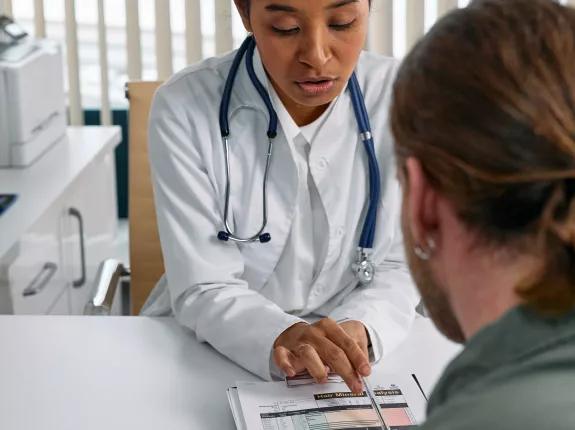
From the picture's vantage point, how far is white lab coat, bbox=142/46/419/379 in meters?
1.33

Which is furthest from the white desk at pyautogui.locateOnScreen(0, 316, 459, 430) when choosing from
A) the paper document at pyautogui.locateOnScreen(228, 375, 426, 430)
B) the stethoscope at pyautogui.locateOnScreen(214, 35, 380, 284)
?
the stethoscope at pyautogui.locateOnScreen(214, 35, 380, 284)

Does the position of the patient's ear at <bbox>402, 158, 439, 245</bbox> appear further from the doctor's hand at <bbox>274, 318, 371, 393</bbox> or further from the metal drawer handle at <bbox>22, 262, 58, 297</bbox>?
the metal drawer handle at <bbox>22, 262, 58, 297</bbox>

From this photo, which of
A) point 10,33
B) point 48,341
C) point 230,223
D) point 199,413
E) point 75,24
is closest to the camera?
point 199,413

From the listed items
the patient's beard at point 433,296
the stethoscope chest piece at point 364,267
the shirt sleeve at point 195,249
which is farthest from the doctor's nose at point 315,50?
the patient's beard at point 433,296

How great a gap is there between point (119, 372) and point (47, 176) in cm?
109

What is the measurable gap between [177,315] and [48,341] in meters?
0.20

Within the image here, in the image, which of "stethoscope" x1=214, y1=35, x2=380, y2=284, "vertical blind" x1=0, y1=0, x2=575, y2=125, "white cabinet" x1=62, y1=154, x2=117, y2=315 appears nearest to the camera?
"stethoscope" x1=214, y1=35, x2=380, y2=284

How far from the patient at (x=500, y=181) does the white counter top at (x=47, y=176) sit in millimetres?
1272

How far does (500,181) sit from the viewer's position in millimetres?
604

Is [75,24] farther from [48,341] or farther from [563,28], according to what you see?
[563,28]

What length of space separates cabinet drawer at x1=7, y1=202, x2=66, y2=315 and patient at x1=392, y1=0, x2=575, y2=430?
1305 mm

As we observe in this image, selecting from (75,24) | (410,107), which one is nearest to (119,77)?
(75,24)

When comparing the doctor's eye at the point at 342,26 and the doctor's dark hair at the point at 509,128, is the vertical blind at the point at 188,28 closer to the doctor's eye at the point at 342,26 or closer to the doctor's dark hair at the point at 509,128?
the doctor's eye at the point at 342,26

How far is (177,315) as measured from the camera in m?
1.33
